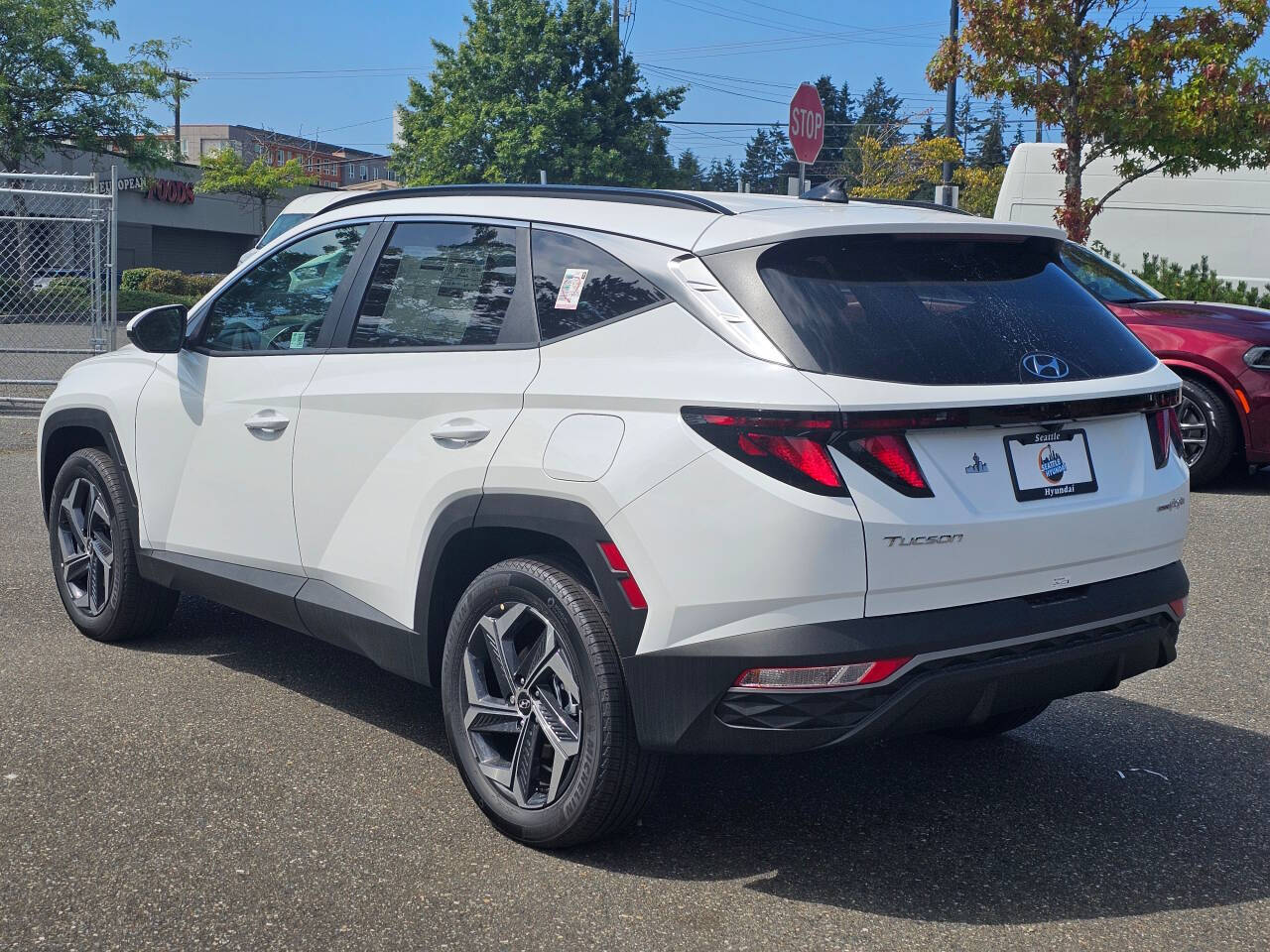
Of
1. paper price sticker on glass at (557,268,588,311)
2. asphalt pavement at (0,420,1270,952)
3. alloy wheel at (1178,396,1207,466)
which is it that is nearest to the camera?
asphalt pavement at (0,420,1270,952)

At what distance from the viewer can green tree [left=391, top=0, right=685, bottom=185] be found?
2055 inches

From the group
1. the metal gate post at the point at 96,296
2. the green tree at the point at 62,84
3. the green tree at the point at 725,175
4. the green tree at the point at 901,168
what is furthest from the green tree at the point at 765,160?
the metal gate post at the point at 96,296

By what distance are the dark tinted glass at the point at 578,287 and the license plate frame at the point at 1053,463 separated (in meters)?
0.95

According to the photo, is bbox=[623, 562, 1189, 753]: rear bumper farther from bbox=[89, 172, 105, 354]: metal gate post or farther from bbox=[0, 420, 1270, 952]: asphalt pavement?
bbox=[89, 172, 105, 354]: metal gate post

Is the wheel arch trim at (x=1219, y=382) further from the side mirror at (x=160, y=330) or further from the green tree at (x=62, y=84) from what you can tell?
the green tree at (x=62, y=84)

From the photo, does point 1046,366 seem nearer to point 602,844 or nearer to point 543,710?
point 543,710

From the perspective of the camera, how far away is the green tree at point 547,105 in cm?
5219

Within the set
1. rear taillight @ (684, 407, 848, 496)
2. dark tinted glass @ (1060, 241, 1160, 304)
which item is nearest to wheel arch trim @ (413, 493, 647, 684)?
rear taillight @ (684, 407, 848, 496)

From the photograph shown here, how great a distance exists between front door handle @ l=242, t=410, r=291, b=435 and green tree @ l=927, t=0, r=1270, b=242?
12951 millimetres

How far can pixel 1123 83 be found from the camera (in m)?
16.9

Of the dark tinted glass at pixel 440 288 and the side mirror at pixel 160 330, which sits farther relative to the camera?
the side mirror at pixel 160 330

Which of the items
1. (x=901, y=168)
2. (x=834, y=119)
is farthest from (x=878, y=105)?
(x=901, y=168)

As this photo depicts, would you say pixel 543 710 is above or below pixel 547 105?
below

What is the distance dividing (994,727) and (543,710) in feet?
5.57
